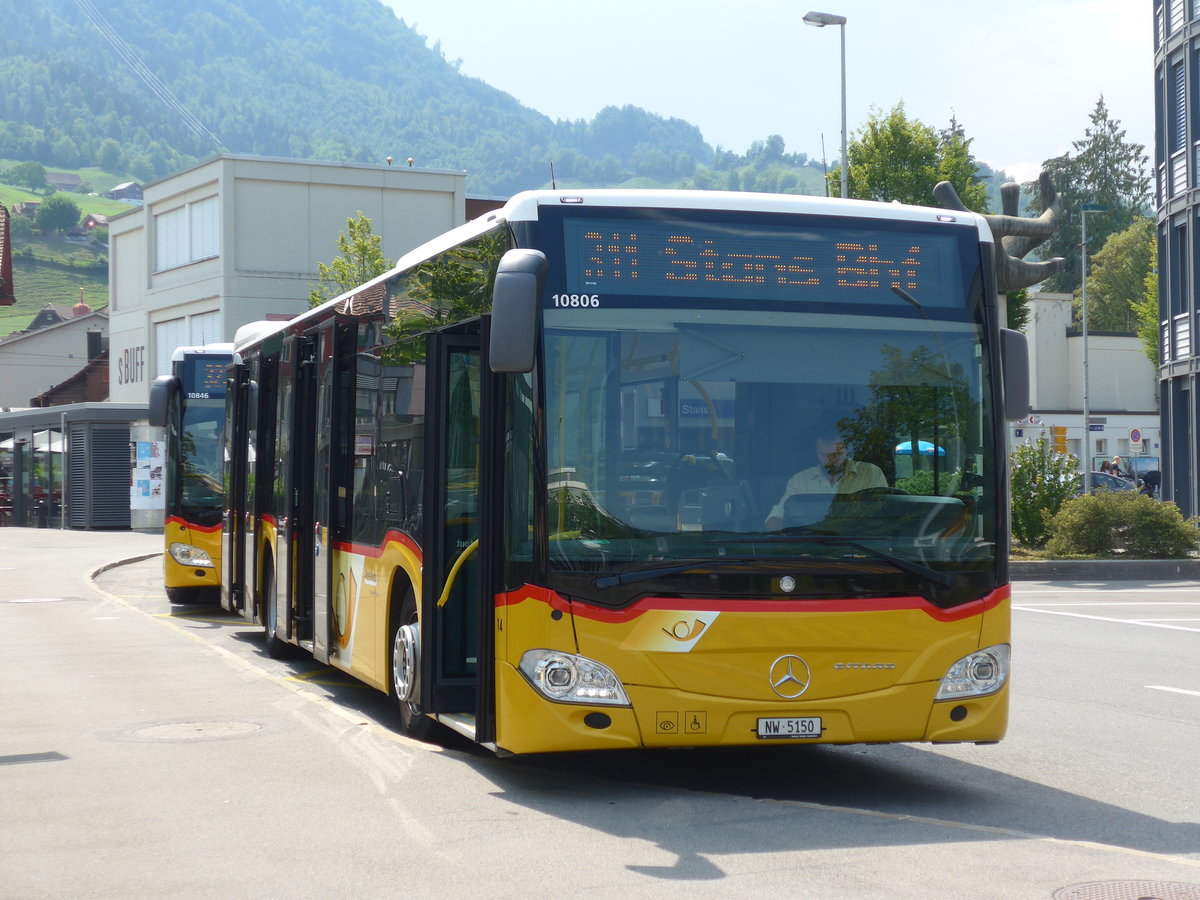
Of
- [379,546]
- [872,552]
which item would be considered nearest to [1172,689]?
[872,552]

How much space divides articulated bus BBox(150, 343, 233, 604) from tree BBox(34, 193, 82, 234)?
182 metres

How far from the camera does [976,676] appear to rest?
777 cm

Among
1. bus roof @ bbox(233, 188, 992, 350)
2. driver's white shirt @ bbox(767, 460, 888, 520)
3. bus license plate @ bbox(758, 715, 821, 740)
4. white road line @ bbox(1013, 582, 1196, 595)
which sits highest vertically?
bus roof @ bbox(233, 188, 992, 350)

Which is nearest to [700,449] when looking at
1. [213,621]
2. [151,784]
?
[151,784]

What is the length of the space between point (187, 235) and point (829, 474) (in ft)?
179

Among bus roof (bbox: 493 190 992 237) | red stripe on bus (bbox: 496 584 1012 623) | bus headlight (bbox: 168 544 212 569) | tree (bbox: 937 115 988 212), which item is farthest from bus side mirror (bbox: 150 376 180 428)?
tree (bbox: 937 115 988 212)

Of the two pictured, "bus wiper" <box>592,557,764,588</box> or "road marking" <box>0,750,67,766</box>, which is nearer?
"bus wiper" <box>592,557,764,588</box>

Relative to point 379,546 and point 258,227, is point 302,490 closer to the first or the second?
point 379,546

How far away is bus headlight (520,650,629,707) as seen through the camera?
7344mm

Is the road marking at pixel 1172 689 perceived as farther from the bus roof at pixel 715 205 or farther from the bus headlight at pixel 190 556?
the bus headlight at pixel 190 556

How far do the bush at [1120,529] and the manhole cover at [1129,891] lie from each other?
21.2 meters

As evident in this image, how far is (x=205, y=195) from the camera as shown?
187ft

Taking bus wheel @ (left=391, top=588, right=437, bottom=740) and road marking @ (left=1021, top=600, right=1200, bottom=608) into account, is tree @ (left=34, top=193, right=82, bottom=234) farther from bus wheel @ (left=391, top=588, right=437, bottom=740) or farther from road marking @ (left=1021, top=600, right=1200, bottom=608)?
bus wheel @ (left=391, top=588, right=437, bottom=740)

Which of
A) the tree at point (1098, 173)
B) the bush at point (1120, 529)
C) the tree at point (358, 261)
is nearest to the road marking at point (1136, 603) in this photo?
the bush at point (1120, 529)
